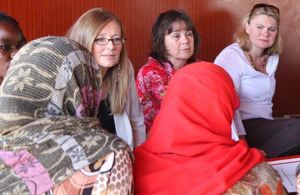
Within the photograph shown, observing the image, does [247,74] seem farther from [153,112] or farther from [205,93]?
[205,93]

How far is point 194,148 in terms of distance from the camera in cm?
103

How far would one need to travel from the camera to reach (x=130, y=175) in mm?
937

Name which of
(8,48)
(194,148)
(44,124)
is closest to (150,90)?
(8,48)

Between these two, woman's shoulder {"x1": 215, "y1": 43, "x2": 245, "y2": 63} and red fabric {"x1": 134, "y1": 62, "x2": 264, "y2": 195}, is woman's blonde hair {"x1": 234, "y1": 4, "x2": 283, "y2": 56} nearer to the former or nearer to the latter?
woman's shoulder {"x1": 215, "y1": 43, "x2": 245, "y2": 63}

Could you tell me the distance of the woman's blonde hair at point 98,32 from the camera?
1.81 m

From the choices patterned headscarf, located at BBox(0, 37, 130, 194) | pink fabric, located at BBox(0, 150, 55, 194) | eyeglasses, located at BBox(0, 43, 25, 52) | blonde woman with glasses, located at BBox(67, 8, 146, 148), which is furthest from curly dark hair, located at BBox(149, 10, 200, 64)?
pink fabric, located at BBox(0, 150, 55, 194)

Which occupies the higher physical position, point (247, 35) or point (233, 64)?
point (247, 35)

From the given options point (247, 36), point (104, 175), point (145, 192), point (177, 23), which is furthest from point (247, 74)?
point (104, 175)

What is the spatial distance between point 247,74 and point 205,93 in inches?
51.4

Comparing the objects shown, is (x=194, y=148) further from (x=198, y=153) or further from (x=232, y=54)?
(x=232, y=54)

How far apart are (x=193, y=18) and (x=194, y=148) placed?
2.63m

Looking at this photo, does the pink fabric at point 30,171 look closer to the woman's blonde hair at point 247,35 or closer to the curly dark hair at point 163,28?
the curly dark hair at point 163,28

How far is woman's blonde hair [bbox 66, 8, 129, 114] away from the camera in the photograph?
1813 mm

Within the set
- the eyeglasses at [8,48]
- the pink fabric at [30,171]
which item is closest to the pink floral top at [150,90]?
the eyeglasses at [8,48]
